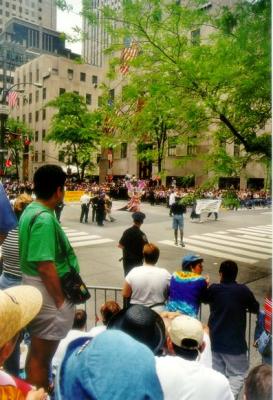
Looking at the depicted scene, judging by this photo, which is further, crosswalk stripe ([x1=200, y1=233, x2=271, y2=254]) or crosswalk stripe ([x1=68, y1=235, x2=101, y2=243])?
crosswalk stripe ([x1=68, y1=235, x2=101, y2=243])

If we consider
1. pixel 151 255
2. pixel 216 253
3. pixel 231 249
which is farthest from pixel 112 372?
pixel 231 249

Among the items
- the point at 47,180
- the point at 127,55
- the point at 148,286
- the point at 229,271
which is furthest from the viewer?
the point at 127,55

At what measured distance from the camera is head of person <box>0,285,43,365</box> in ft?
4.68

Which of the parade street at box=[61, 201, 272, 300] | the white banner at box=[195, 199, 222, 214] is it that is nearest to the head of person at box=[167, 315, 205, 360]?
the parade street at box=[61, 201, 272, 300]

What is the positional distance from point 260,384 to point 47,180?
194cm

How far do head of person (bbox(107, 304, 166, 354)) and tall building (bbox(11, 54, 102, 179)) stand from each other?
48.7 m

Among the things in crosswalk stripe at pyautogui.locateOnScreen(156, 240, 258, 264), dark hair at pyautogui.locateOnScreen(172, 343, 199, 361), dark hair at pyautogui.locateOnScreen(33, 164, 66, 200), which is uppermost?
dark hair at pyautogui.locateOnScreen(33, 164, 66, 200)

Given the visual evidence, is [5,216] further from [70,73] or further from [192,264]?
[70,73]

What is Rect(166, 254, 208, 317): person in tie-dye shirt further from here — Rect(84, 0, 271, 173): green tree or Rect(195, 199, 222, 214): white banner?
Rect(195, 199, 222, 214): white banner

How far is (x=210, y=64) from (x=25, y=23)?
4606 inches

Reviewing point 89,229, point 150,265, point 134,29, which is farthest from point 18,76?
point 150,265

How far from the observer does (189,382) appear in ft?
5.87

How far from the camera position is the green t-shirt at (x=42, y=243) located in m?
2.54

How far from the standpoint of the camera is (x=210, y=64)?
6598 mm
